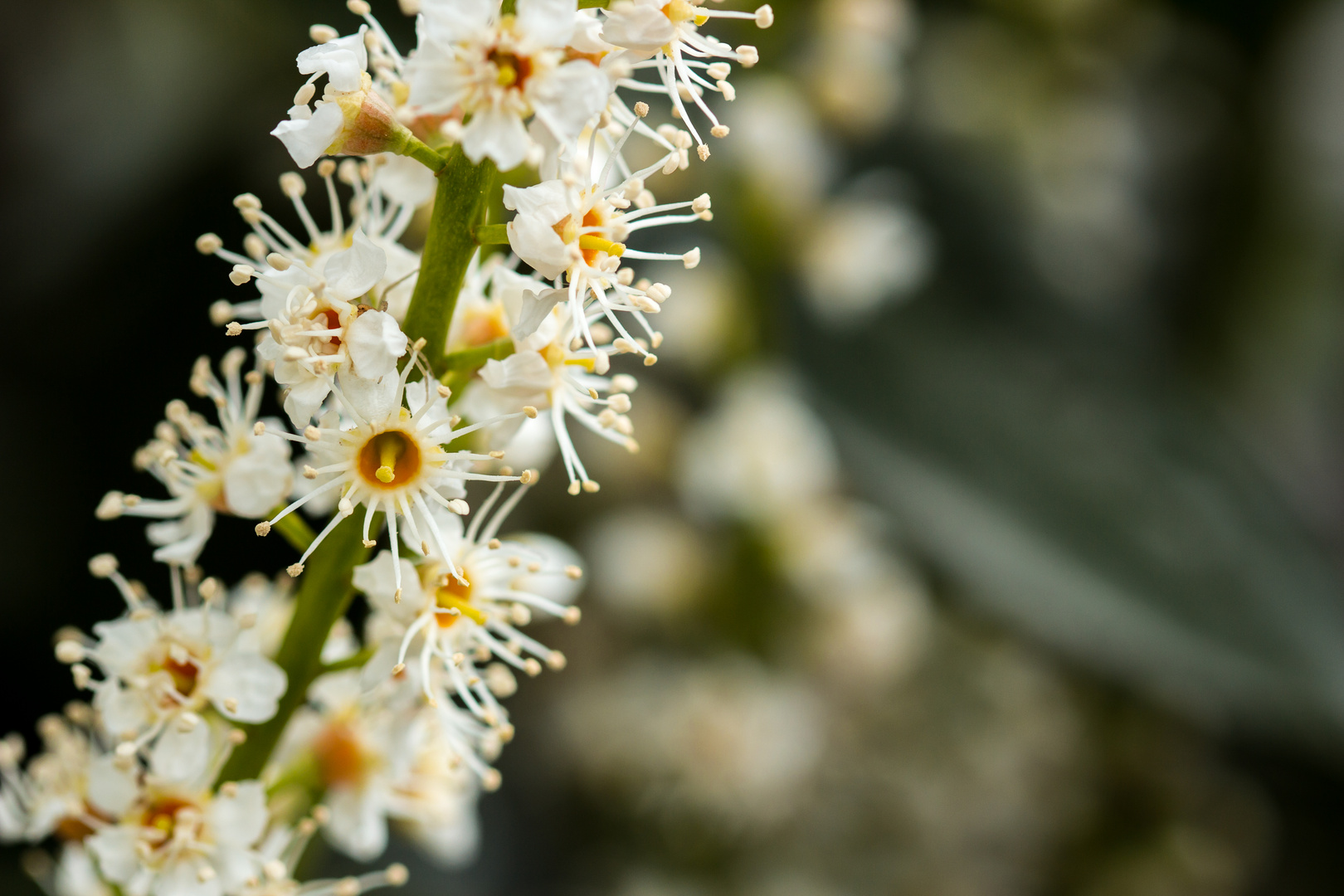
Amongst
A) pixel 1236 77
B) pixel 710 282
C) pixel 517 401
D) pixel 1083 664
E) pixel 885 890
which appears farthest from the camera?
pixel 1236 77

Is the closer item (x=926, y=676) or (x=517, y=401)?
(x=517, y=401)

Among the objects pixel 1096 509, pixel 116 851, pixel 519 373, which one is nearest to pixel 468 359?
pixel 519 373

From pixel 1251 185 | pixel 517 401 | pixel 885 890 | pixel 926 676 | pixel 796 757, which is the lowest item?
pixel 885 890

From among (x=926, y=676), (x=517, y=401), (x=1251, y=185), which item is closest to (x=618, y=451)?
(x=926, y=676)

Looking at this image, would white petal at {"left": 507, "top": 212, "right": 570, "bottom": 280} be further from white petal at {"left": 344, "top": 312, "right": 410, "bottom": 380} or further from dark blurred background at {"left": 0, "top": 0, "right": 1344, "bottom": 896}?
dark blurred background at {"left": 0, "top": 0, "right": 1344, "bottom": 896}

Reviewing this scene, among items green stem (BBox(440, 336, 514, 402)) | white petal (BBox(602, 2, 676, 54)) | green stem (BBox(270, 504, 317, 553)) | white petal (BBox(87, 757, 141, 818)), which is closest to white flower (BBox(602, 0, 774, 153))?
white petal (BBox(602, 2, 676, 54))

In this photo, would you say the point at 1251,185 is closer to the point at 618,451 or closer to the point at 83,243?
the point at 618,451

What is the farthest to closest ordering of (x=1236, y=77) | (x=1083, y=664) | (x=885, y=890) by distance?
1. (x=1236, y=77)
2. (x=885, y=890)
3. (x=1083, y=664)

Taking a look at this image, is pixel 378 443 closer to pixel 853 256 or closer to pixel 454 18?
pixel 454 18
